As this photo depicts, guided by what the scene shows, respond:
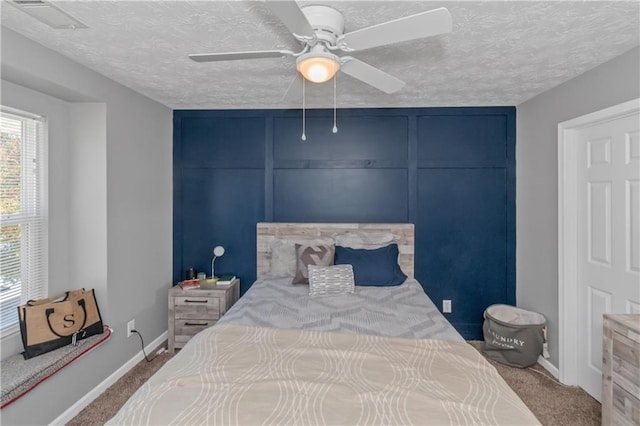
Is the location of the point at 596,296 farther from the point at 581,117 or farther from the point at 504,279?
the point at 581,117

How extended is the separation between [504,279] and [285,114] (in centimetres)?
280

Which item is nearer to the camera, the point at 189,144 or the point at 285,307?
the point at 285,307

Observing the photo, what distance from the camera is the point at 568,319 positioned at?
2.73 m

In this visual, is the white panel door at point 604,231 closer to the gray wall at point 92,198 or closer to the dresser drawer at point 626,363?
the dresser drawer at point 626,363

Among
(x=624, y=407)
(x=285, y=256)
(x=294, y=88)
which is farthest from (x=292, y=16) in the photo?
(x=624, y=407)

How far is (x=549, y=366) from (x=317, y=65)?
3085 millimetres

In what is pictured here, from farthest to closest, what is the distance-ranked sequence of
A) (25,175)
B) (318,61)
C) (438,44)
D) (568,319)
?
(568,319)
(25,175)
(438,44)
(318,61)

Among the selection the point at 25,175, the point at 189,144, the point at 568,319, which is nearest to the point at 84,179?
the point at 25,175

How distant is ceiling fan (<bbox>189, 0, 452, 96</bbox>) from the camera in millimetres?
1335

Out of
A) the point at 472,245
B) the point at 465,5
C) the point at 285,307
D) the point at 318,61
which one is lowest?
the point at 285,307

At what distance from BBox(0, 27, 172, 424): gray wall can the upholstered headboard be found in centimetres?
105

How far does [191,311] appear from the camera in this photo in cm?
315

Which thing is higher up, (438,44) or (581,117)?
(438,44)

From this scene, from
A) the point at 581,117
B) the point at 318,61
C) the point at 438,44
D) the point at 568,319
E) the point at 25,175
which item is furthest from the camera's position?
the point at 568,319
